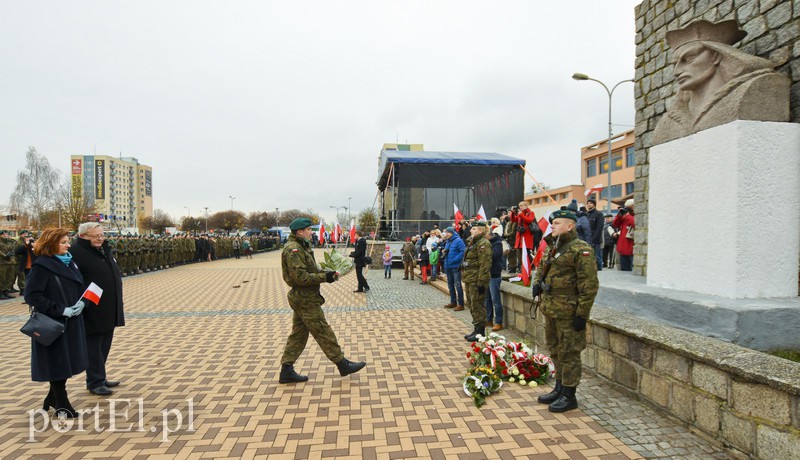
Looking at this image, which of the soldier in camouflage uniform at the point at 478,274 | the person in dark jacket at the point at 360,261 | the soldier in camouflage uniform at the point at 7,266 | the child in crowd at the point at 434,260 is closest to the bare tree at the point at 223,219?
the soldier in camouflage uniform at the point at 7,266

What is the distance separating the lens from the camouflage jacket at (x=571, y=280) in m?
3.49

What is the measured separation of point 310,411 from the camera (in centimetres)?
379

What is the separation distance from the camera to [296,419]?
3623mm

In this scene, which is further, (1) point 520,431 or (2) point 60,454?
(1) point 520,431

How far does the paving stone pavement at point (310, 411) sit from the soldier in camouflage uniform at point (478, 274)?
52cm

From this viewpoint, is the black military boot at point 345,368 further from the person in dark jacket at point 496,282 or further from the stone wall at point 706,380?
the person in dark jacket at point 496,282

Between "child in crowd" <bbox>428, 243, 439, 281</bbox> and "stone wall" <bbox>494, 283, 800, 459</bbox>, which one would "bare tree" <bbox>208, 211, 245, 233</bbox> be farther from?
"stone wall" <bbox>494, 283, 800, 459</bbox>

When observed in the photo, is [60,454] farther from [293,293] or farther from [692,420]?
[692,420]

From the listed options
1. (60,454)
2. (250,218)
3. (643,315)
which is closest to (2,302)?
(60,454)

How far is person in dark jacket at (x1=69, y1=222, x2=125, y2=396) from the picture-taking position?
13.7ft

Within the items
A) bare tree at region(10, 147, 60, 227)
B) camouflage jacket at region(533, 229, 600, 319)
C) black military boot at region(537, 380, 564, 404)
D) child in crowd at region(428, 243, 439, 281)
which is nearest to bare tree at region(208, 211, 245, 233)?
bare tree at region(10, 147, 60, 227)

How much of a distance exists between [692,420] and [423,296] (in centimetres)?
776

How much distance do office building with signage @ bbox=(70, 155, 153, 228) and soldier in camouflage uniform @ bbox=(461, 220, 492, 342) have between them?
346 ft

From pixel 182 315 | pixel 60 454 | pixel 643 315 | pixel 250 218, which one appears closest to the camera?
pixel 60 454
